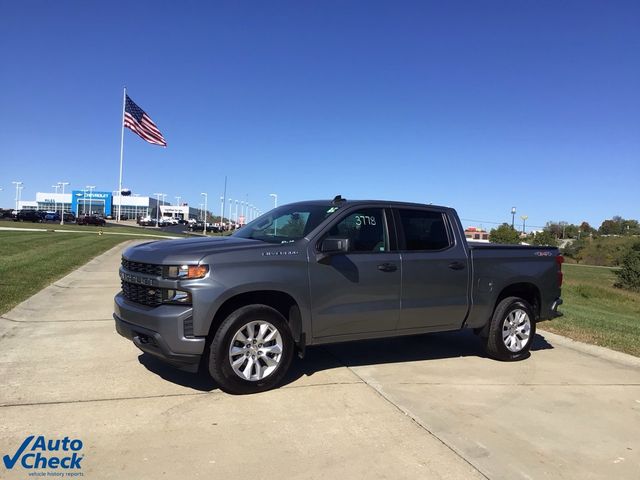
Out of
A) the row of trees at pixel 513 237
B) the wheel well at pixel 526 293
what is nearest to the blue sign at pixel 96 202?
the row of trees at pixel 513 237

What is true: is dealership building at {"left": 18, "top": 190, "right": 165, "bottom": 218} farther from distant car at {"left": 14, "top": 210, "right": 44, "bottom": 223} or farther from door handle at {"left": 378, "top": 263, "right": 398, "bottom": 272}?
door handle at {"left": 378, "top": 263, "right": 398, "bottom": 272}

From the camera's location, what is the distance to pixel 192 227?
70.9m

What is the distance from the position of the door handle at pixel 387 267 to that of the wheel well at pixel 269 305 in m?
1.06

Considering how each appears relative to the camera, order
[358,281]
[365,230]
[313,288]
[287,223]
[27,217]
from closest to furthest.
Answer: [313,288], [358,281], [365,230], [287,223], [27,217]

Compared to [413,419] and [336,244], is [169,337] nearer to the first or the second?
[336,244]

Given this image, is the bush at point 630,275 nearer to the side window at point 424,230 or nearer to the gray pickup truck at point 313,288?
the gray pickup truck at point 313,288

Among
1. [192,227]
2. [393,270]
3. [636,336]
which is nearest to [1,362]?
[393,270]

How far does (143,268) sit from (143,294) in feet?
0.81

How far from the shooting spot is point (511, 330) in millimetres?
6840

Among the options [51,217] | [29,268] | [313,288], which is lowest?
[29,268]

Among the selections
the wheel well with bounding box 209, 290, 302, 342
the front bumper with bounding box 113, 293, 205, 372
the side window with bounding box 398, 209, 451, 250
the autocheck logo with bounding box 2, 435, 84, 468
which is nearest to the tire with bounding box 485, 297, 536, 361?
the side window with bounding box 398, 209, 451, 250

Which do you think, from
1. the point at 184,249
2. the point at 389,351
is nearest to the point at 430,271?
the point at 389,351

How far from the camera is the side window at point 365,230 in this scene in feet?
18.7

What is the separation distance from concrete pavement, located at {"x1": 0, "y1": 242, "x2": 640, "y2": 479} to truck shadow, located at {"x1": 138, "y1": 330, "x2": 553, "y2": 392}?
30mm
